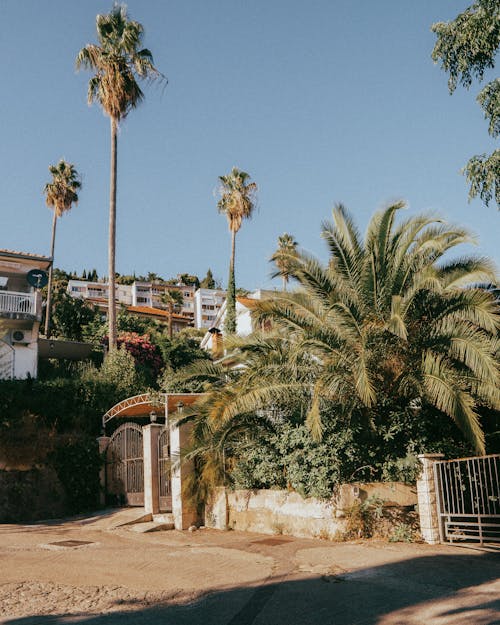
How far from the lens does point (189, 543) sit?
12609 mm

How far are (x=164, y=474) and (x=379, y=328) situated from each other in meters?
7.11

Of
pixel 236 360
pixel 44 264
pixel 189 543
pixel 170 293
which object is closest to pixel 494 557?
pixel 189 543

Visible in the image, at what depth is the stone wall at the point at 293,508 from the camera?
12.0 meters

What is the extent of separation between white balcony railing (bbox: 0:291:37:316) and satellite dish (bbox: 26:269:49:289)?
752 mm

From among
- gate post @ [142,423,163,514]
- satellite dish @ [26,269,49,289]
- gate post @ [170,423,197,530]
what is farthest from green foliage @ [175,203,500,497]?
satellite dish @ [26,269,49,289]

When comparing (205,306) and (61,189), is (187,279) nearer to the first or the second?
(205,306)

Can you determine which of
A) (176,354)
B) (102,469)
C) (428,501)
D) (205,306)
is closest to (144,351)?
(176,354)

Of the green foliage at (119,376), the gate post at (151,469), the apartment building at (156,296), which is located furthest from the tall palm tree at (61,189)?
the apartment building at (156,296)

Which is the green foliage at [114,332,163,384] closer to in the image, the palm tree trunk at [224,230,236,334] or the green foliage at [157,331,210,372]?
the green foliage at [157,331,210,372]

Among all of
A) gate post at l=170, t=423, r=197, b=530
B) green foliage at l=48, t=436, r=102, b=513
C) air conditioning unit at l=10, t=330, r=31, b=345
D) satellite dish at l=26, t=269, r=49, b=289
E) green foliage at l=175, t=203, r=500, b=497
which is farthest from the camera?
satellite dish at l=26, t=269, r=49, b=289

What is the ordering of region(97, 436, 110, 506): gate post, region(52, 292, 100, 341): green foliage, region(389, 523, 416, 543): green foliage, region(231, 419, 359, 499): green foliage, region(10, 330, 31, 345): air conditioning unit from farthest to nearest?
1. region(52, 292, 100, 341): green foliage
2. region(10, 330, 31, 345): air conditioning unit
3. region(97, 436, 110, 506): gate post
4. region(231, 419, 359, 499): green foliage
5. region(389, 523, 416, 543): green foliage

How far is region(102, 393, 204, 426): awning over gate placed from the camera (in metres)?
15.8

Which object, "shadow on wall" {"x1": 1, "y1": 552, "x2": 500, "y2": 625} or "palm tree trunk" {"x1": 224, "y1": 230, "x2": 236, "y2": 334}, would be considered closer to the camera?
"shadow on wall" {"x1": 1, "y1": 552, "x2": 500, "y2": 625}

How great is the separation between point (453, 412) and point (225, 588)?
504cm
